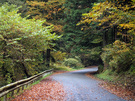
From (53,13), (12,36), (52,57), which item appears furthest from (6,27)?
(52,57)

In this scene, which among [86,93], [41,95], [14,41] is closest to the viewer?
[41,95]

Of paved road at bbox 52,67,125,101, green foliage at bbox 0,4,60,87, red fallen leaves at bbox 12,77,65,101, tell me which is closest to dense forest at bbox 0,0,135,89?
green foliage at bbox 0,4,60,87

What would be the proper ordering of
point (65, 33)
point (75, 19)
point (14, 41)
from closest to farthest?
point (14, 41)
point (75, 19)
point (65, 33)

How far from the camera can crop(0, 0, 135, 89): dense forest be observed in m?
8.11

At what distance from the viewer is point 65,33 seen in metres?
21.7

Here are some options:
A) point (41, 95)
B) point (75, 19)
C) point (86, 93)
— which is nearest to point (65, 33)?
point (75, 19)

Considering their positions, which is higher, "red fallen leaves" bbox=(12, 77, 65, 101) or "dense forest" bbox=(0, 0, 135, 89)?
"dense forest" bbox=(0, 0, 135, 89)

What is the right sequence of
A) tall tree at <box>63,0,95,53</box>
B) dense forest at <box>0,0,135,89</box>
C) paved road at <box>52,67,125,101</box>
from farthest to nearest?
1. tall tree at <box>63,0,95,53</box>
2. dense forest at <box>0,0,135,89</box>
3. paved road at <box>52,67,125,101</box>

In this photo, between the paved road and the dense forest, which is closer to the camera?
the paved road

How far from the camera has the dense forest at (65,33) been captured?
8.11 metres

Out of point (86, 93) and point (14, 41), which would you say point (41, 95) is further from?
point (14, 41)

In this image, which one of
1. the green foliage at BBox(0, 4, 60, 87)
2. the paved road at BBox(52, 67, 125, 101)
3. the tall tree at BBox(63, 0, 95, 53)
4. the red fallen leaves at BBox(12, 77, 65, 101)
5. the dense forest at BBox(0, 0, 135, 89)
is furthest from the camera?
the tall tree at BBox(63, 0, 95, 53)

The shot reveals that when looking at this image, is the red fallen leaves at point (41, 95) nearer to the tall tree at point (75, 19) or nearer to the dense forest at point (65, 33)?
the dense forest at point (65, 33)

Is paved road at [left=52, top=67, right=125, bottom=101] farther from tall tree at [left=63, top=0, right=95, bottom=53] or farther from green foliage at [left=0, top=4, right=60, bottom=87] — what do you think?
tall tree at [left=63, top=0, right=95, bottom=53]
